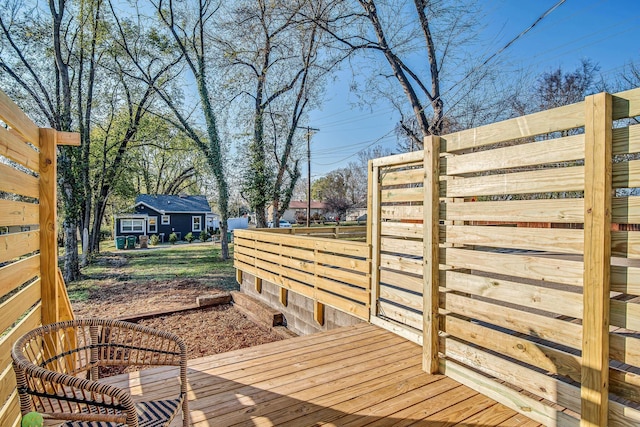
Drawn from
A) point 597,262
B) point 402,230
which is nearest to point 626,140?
point 597,262

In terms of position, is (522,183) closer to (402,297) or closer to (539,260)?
(539,260)

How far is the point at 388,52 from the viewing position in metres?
11.1

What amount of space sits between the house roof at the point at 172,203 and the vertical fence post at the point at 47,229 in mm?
23695

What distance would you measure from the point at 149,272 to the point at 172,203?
1509cm

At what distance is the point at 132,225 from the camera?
78.1 ft

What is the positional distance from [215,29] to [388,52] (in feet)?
24.4

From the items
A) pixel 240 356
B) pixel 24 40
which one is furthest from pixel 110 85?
pixel 240 356

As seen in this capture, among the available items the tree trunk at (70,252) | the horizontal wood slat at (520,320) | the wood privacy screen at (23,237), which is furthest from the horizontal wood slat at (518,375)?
the tree trunk at (70,252)

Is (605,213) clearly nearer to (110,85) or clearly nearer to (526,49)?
(526,49)

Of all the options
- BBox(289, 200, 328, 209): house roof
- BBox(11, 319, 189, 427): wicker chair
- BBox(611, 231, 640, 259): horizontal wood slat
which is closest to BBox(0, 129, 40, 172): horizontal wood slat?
BBox(11, 319, 189, 427): wicker chair

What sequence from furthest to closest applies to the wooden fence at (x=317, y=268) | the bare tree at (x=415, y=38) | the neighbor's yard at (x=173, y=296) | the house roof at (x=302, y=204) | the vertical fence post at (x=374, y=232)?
the house roof at (x=302, y=204) → the bare tree at (x=415, y=38) → the neighbor's yard at (x=173, y=296) → the wooden fence at (x=317, y=268) → the vertical fence post at (x=374, y=232)

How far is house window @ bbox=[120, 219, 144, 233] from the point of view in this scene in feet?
77.6

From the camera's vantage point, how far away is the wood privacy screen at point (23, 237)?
1646 millimetres

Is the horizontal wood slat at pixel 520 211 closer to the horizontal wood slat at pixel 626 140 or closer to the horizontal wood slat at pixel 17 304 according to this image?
the horizontal wood slat at pixel 626 140
